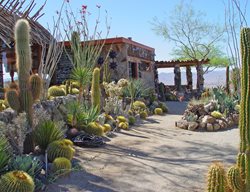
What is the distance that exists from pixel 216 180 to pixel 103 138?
4895mm

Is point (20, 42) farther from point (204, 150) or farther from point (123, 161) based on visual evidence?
point (204, 150)

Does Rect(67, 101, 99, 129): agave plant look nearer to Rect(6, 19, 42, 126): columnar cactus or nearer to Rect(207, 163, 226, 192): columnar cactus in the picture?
Rect(6, 19, 42, 126): columnar cactus

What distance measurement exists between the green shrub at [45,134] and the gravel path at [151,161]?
2.06 feet

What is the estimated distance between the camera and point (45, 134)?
5.44 m

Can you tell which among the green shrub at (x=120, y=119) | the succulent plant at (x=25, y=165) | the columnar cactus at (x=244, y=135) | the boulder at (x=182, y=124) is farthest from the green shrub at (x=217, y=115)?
the columnar cactus at (x=244, y=135)

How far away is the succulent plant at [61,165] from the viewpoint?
15.6ft

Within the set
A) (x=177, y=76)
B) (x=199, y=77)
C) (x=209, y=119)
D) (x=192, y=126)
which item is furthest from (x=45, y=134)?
(x=177, y=76)

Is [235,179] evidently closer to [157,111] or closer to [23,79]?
[23,79]

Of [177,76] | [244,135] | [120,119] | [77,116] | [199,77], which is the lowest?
[120,119]

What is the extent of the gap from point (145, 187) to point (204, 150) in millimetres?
2736

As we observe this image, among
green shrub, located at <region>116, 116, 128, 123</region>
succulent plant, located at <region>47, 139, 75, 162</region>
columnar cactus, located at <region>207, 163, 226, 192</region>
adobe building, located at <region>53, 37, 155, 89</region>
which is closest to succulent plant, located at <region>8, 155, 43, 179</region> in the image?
succulent plant, located at <region>47, 139, 75, 162</region>

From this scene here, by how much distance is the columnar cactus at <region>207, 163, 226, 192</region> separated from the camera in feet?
9.82

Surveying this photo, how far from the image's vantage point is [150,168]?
5.43 metres

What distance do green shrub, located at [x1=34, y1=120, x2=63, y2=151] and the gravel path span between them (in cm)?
63
